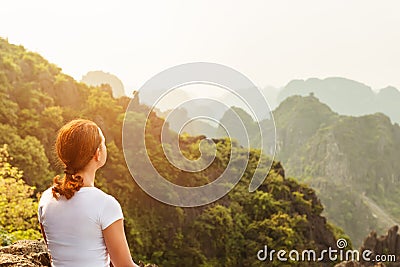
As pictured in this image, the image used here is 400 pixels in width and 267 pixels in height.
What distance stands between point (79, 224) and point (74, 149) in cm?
16

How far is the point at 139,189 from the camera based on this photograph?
32.2 ft

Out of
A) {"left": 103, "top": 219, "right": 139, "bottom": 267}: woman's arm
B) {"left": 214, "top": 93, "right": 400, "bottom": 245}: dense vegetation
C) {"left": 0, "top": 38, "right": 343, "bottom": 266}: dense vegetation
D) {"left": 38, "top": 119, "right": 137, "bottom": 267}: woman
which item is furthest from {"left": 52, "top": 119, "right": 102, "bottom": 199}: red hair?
{"left": 214, "top": 93, "right": 400, "bottom": 245}: dense vegetation

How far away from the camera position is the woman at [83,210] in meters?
1.11

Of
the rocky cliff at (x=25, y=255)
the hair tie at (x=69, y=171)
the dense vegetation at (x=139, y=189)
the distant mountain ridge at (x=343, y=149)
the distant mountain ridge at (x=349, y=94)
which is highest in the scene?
the distant mountain ridge at (x=349, y=94)

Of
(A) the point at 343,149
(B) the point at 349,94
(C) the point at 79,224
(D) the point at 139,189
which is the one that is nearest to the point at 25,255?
(C) the point at 79,224

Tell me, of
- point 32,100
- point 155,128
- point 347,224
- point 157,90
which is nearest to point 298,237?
point 155,128

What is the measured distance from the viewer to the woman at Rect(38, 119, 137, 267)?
111cm

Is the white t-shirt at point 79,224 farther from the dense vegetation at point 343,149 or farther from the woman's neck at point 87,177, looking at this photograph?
the dense vegetation at point 343,149

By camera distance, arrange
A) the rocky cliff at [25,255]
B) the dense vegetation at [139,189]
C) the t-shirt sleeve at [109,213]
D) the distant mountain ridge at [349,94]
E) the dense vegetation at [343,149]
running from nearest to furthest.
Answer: the t-shirt sleeve at [109,213], the rocky cliff at [25,255], the dense vegetation at [139,189], the dense vegetation at [343,149], the distant mountain ridge at [349,94]

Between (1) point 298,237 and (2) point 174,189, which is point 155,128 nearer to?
(2) point 174,189

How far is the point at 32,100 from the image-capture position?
30.2 feet

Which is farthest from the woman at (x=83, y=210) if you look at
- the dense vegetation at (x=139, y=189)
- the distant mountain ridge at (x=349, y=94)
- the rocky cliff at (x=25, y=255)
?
the distant mountain ridge at (x=349, y=94)

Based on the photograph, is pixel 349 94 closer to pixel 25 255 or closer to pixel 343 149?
pixel 343 149

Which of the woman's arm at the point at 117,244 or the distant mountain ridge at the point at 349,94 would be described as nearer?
the woman's arm at the point at 117,244
